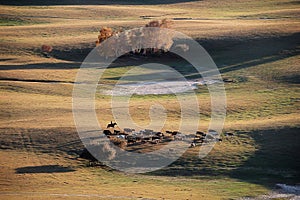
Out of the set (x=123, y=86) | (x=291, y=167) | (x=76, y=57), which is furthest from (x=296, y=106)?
(x=76, y=57)

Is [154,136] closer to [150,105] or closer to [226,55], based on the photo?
[150,105]

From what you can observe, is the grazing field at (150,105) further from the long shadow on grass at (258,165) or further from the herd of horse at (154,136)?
the herd of horse at (154,136)

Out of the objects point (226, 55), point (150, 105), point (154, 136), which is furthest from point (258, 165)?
point (226, 55)

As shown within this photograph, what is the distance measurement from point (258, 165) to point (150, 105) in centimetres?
1424

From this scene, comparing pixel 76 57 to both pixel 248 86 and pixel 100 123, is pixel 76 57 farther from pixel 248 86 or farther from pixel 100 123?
pixel 100 123

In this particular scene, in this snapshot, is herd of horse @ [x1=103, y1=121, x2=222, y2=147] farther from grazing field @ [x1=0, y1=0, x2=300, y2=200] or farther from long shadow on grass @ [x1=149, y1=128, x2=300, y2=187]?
long shadow on grass @ [x1=149, y1=128, x2=300, y2=187]

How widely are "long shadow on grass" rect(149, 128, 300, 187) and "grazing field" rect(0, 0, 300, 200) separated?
2.6 inches

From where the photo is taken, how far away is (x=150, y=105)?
169 ft

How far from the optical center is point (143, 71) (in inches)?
2621

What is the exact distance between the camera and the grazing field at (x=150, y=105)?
3616 centimetres

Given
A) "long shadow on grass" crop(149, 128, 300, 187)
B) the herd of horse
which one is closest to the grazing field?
"long shadow on grass" crop(149, 128, 300, 187)

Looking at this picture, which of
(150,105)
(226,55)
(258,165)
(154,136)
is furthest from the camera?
(226,55)

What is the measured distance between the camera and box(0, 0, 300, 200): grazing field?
3616 cm

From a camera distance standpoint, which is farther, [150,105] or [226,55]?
[226,55]
